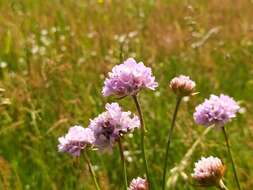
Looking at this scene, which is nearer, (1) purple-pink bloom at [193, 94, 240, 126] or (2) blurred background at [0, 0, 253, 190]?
(1) purple-pink bloom at [193, 94, 240, 126]

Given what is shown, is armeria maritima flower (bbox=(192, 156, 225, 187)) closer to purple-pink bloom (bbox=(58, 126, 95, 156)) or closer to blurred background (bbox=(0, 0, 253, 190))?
blurred background (bbox=(0, 0, 253, 190))

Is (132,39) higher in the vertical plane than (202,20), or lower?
lower

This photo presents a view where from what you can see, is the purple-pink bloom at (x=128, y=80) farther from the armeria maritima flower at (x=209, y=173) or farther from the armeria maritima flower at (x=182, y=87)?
the armeria maritima flower at (x=209, y=173)

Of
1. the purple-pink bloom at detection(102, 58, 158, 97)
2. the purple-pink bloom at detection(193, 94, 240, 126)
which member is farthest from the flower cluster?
the purple-pink bloom at detection(193, 94, 240, 126)

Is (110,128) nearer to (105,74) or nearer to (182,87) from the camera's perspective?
(182,87)

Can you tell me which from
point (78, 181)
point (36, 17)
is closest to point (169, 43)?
point (36, 17)

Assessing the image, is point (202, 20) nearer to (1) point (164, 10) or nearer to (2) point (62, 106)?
(1) point (164, 10)

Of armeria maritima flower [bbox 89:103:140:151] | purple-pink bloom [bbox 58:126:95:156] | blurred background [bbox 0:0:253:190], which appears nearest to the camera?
armeria maritima flower [bbox 89:103:140:151]
